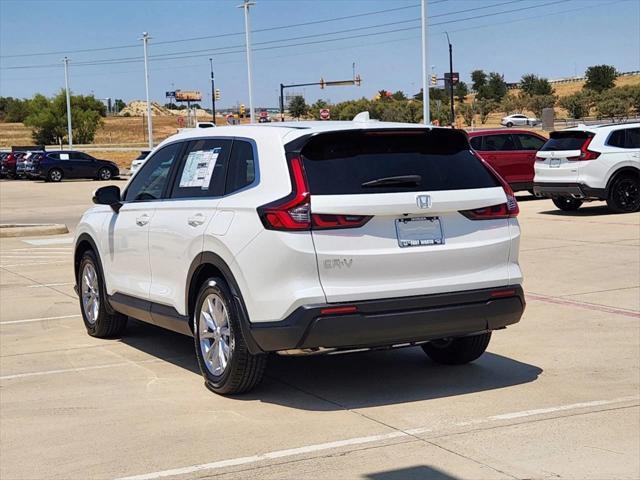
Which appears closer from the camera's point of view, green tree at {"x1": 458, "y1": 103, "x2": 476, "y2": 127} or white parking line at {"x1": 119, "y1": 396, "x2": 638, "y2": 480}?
white parking line at {"x1": 119, "y1": 396, "x2": 638, "y2": 480}

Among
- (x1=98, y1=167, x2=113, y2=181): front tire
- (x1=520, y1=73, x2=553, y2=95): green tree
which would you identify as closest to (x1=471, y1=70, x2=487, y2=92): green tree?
(x1=520, y1=73, x2=553, y2=95): green tree

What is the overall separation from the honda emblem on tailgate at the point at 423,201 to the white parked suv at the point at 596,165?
13.6m

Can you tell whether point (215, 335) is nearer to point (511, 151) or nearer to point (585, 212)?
point (585, 212)

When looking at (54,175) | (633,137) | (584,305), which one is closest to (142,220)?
(584,305)

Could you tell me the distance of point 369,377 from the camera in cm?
700

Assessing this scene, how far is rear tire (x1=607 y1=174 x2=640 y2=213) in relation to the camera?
A: 19.2 meters

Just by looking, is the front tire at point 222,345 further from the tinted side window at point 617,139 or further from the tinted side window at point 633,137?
the tinted side window at point 633,137

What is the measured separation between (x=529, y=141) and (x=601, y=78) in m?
90.5

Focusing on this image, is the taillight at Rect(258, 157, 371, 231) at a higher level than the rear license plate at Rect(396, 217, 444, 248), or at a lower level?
higher

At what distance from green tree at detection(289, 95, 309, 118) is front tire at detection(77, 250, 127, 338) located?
4042 inches

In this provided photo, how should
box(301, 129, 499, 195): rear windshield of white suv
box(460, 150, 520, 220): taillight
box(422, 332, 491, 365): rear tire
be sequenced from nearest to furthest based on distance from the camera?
box(301, 129, 499, 195): rear windshield of white suv, box(460, 150, 520, 220): taillight, box(422, 332, 491, 365): rear tire

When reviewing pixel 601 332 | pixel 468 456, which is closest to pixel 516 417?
pixel 468 456

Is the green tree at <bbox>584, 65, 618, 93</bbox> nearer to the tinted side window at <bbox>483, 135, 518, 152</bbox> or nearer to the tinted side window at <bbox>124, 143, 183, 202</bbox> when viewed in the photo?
the tinted side window at <bbox>483, 135, 518, 152</bbox>

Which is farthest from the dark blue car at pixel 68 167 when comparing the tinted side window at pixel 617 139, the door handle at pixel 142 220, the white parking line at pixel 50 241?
the door handle at pixel 142 220
